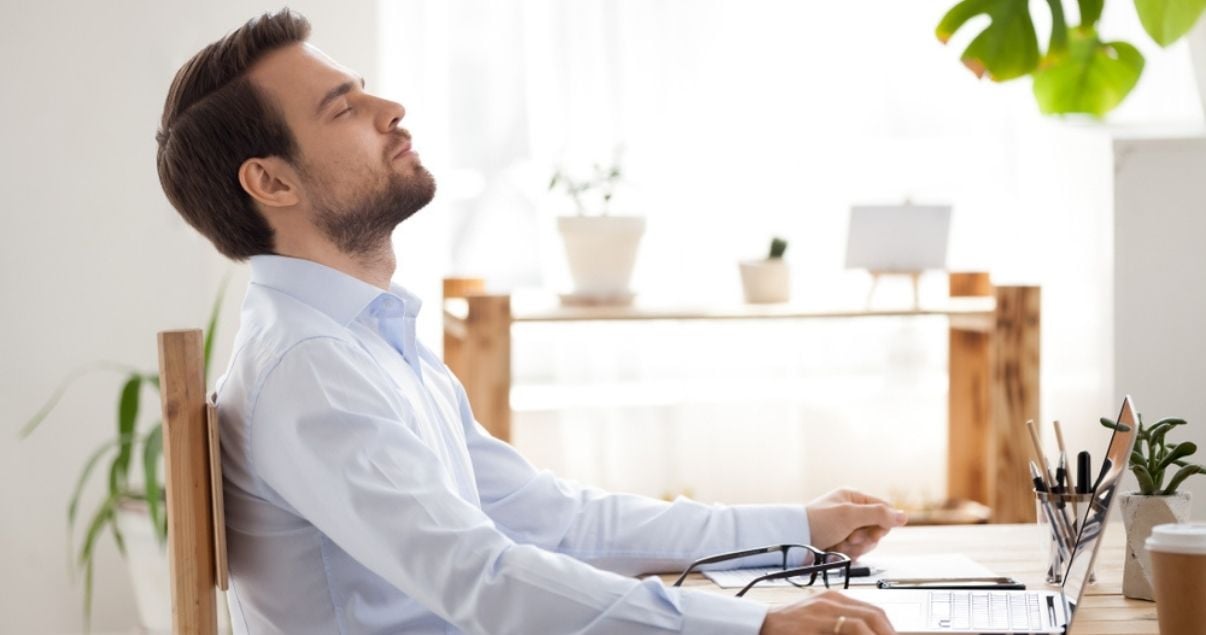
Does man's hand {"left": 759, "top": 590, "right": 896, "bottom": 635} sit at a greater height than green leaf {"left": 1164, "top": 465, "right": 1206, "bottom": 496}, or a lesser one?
lesser

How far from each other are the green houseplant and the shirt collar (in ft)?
4.46

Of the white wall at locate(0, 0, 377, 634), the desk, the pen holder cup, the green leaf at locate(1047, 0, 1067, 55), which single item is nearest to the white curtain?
the white wall at locate(0, 0, 377, 634)

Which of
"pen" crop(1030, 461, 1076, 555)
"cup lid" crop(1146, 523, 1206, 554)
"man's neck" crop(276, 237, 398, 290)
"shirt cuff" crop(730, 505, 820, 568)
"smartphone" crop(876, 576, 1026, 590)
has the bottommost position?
"smartphone" crop(876, 576, 1026, 590)

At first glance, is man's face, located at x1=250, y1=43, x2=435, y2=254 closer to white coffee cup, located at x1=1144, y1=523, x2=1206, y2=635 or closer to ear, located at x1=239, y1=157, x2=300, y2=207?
ear, located at x1=239, y1=157, x2=300, y2=207

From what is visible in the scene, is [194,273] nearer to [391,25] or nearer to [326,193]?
[391,25]

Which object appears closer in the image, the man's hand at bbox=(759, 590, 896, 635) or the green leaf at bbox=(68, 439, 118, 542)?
the man's hand at bbox=(759, 590, 896, 635)

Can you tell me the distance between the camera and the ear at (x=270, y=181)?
1.44m

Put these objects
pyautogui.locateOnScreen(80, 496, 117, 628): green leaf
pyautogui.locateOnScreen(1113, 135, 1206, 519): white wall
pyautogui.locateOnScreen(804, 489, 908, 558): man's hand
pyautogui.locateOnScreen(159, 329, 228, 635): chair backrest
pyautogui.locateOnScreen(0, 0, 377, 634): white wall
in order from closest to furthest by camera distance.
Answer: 1. pyautogui.locateOnScreen(159, 329, 228, 635): chair backrest
2. pyautogui.locateOnScreen(804, 489, 908, 558): man's hand
3. pyautogui.locateOnScreen(1113, 135, 1206, 519): white wall
4. pyautogui.locateOnScreen(80, 496, 117, 628): green leaf
5. pyautogui.locateOnScreen(0, 0, 377, 634): white wall

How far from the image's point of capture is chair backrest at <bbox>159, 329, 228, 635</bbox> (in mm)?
1232

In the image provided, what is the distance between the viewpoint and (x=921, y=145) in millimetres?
3420

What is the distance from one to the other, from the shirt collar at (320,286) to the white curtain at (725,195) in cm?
173

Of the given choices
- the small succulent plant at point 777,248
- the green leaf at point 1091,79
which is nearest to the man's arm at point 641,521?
the small succulent plant at point 777,248

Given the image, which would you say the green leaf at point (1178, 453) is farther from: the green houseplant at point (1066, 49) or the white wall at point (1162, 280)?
the white wall at point (1162, 280)

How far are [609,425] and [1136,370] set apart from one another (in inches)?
46.7
